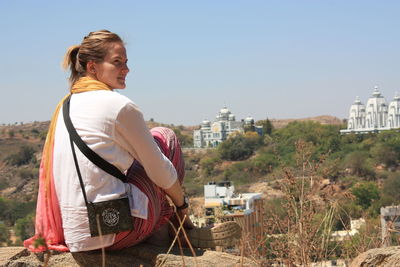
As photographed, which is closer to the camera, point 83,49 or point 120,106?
point 120,106

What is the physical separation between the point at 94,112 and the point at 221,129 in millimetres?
58780

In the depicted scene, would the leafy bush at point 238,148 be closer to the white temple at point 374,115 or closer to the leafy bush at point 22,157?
the white temple at point 374,115

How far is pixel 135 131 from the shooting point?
1.92m

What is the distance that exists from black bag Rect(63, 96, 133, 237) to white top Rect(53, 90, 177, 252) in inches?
0.5

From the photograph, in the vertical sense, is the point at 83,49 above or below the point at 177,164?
above

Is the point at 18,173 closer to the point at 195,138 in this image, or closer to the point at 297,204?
the point at 195,138

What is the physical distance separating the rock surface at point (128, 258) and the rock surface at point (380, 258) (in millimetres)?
349

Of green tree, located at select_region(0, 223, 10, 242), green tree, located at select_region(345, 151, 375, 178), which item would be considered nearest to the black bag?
green tree, located at select_region(0, 223, 10, 242)

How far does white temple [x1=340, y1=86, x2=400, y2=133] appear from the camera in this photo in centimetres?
5725

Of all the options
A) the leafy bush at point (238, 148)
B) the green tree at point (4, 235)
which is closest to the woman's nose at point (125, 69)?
the green tree at point (4, 235)

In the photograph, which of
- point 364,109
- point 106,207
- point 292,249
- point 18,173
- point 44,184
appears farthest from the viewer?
point 364,109

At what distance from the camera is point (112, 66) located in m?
A: 2.06

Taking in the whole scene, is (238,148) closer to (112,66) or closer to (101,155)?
(112,66)

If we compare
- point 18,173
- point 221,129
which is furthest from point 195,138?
point 18,173
